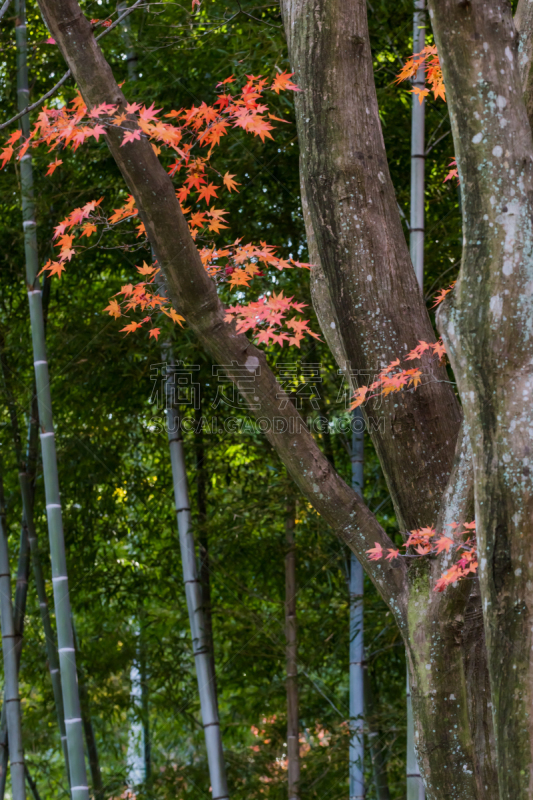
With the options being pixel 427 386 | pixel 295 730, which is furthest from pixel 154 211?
pixel 295 730

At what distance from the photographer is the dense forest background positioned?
10.9 feet

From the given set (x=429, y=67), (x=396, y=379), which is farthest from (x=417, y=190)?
(x=396, y=379)

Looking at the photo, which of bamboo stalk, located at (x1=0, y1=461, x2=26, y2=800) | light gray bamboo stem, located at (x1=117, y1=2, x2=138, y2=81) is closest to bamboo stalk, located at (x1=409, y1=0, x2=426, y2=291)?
Answer: light gray bamboo stem, located at (x1=117, y1=2, x2=138, y2=81)

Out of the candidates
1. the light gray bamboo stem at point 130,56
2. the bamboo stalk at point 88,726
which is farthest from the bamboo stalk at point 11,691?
the light gray bamboo stem at point 130,56

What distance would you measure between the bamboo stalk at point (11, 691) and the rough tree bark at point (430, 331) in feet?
7.18

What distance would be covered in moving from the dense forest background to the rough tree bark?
1382mm

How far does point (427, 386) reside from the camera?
5.78 feet

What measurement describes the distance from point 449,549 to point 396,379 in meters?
0.38

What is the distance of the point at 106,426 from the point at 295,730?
5.53 ft

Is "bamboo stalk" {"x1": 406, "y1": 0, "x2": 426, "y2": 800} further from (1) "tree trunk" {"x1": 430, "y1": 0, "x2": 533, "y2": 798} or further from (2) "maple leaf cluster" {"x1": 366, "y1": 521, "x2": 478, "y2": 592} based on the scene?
(1) "tree trunk" {"x1": 430, "y1": 0, "x2": 533, "y2": 798}

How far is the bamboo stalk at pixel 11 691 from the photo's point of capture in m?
3.35

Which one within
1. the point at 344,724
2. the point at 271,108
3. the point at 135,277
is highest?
the point at 271,108

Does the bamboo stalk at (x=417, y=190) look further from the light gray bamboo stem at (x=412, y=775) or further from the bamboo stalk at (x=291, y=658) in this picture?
the bamboo stalk at (x=291, y=658)

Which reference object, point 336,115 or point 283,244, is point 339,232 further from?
point 283,244
